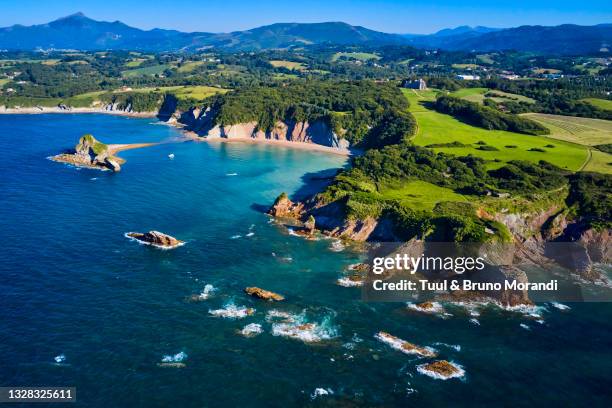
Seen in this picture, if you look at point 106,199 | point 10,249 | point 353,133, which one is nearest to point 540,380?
point 10,249

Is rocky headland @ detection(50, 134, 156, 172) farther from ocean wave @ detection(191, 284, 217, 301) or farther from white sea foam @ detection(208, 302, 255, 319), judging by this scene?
white sea foam @ detection(208, 302, 255, 319)

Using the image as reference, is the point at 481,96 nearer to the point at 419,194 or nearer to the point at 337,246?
the point at 419,194

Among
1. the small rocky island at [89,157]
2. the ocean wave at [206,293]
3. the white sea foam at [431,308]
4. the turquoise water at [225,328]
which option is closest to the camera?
the turquoise water at [225,328]

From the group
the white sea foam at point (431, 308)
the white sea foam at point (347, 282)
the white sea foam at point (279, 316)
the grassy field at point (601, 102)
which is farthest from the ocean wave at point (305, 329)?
the grassy field at point (601, 102)

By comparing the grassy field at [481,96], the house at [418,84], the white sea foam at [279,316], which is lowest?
the white sea foam at [279,316]

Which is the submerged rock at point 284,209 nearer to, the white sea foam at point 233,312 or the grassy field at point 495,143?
the white sea foam at point 233,312
